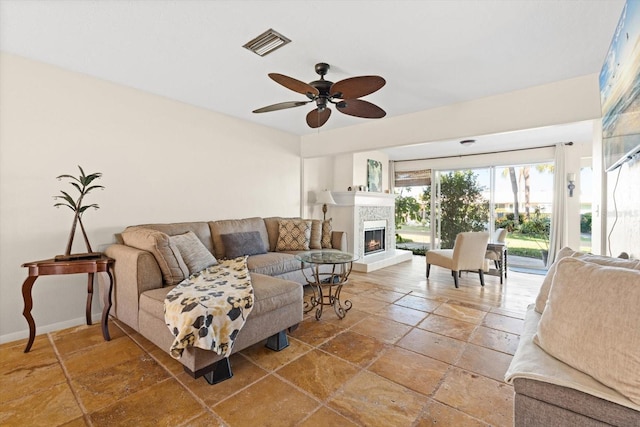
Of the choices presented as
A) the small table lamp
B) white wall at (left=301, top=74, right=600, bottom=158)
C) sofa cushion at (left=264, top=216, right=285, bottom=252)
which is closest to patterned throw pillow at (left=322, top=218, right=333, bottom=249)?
the small table lamp

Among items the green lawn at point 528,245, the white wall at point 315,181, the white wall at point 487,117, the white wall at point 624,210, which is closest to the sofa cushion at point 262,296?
the white wall at point 624,210

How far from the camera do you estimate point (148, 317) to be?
2096mm

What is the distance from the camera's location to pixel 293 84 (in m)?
2.12

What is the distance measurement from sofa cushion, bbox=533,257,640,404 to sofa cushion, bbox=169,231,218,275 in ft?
8.76

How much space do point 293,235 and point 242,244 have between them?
Answer: 883mm

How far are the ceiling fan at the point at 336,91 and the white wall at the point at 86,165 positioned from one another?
5.28 feet

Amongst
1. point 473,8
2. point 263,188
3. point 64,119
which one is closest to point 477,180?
point 263,188

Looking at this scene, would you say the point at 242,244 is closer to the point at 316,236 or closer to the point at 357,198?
the point at 316,236

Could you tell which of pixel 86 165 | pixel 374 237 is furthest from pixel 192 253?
pixel 374 237

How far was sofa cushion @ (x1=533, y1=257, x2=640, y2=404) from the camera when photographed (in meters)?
1.00

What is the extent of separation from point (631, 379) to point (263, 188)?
4225 mm

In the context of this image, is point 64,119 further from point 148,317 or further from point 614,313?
point 614,313

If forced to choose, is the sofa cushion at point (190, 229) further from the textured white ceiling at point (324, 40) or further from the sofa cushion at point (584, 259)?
the sofa cushion at point (584, 259)

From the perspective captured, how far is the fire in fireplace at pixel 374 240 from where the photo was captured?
571cm
